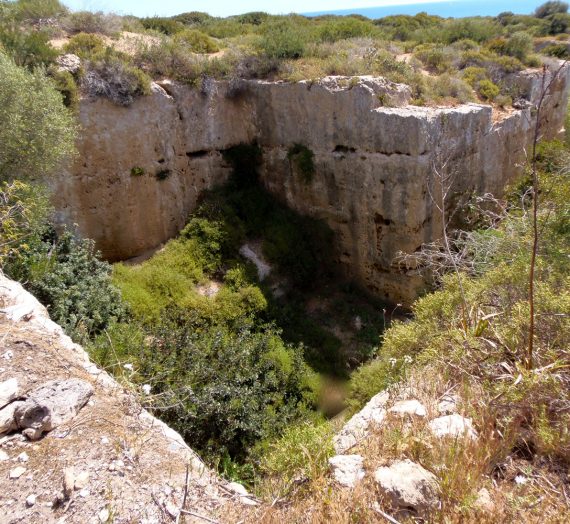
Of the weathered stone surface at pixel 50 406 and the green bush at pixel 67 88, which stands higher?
the green bush at pixel 67 88

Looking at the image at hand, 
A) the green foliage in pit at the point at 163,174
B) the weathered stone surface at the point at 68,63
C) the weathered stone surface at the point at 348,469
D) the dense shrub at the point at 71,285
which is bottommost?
the dense shrub at the point at 71,285

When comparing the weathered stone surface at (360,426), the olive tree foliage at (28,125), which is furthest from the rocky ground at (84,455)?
the olive tree foliage at (28,125)

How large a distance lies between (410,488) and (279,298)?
22.5ft

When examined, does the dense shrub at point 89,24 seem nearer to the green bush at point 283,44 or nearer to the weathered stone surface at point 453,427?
the green bush at point 283,44

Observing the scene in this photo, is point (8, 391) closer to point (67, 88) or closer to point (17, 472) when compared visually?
point (17, 472)

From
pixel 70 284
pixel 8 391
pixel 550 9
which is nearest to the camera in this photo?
pixel 8 391

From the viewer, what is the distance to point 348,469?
10.0ft

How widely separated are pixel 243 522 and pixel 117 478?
33.8 inches

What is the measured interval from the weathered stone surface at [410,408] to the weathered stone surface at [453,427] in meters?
0.16

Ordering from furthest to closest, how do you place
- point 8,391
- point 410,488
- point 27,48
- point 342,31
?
point 342,31 → point 27,48 → point 8,391 → point 410,488

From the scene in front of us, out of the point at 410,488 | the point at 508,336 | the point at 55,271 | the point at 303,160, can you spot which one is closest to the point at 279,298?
the point at 303,160

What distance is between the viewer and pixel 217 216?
9.88 m

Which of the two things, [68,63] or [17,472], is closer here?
[17,472]

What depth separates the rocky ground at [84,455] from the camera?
270cm
